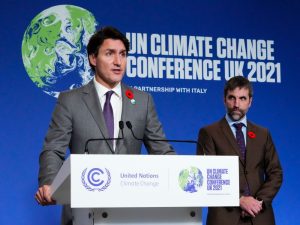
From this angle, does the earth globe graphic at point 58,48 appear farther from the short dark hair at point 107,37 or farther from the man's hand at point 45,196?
the man's hand at point 45,196

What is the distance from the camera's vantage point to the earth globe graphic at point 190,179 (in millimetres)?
2178

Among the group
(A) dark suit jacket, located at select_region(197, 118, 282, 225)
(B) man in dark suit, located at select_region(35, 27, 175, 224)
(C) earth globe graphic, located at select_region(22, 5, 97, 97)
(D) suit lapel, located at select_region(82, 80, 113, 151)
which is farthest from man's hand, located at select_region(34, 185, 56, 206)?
(C) earth globe graphic, located at select_region(22, 5, 97, 97)

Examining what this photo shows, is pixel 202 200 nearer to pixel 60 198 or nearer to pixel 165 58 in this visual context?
pixel 60 198

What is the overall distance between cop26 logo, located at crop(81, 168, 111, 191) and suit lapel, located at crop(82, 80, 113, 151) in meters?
0.65

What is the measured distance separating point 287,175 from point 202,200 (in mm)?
3186

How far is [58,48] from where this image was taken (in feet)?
15.7

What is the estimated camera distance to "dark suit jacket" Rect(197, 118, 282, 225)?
12.0ft

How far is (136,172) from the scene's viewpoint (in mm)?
2143

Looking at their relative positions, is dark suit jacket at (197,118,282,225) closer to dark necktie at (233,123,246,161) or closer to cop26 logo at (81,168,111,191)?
dark necktie at (233,123,246,161)

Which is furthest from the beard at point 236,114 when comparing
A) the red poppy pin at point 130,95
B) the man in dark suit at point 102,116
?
the red poppy pin at point 130,95

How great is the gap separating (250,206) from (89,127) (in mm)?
1208

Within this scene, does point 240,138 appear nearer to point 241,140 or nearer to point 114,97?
point 241,140

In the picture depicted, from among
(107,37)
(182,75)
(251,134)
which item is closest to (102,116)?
(107,37)

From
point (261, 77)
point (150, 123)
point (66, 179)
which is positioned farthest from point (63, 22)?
point (66, 179)
